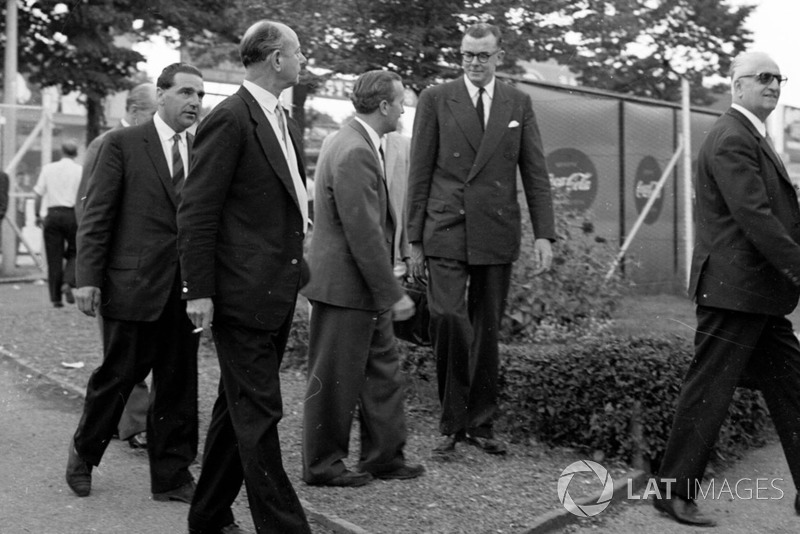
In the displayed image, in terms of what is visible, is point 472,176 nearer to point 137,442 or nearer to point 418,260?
point 418,260

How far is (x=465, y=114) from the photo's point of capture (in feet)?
19.7

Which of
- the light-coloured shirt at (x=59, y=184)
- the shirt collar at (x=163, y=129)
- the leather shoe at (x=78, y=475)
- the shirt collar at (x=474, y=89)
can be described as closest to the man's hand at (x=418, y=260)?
the shirt collar at (x=474, y=89)

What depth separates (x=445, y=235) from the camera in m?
5.91

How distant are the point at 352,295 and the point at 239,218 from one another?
1276mm

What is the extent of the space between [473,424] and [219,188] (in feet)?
8.11

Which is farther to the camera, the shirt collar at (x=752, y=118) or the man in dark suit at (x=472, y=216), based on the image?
the man in dark suit at (x=472, y=216)

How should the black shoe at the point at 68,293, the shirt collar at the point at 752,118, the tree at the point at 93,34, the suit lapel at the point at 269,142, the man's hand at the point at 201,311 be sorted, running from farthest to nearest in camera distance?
the tree at the point at 93,34 < the black shoe at the point at 68,293 < the shirt collar at the point at 752,118 < the suit lapel at the point at 269,142 < the man's hand at the point at 201,311

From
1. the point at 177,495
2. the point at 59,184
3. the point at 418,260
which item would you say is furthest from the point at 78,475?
the point at 59,184

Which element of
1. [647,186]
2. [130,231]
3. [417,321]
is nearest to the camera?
[130,231]

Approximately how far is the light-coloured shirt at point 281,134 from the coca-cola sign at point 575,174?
25.3 ft

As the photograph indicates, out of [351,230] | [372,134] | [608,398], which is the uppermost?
[372,134]

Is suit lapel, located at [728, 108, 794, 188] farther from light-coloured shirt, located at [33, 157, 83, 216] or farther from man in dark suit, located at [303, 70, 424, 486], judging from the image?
light-coloured shirt, located at [33, 157, 83, 216]

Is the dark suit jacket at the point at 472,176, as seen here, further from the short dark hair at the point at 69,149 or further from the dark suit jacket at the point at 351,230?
the short dark hair at the point at 69,149

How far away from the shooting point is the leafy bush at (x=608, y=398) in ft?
19.3
